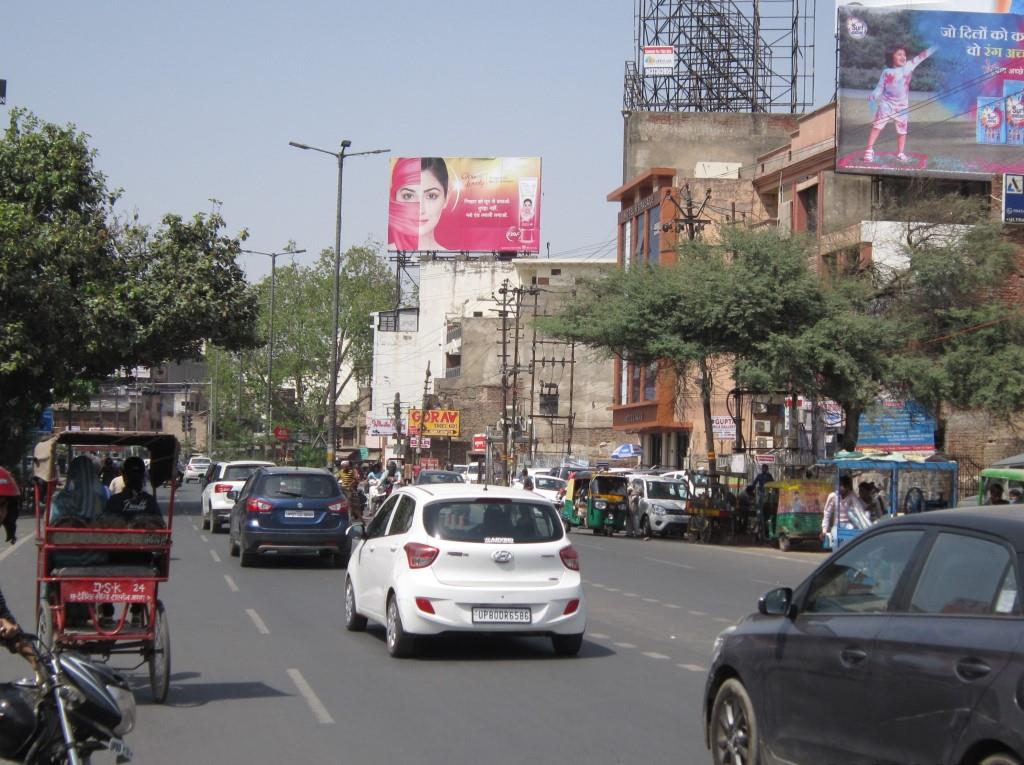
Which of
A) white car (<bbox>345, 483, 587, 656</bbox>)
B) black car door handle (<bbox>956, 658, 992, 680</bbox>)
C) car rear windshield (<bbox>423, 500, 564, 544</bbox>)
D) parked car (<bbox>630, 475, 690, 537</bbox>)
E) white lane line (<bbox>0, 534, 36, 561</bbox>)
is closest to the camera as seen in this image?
black car door handle (<bbox>956, 658, 992, 680</bbox>)

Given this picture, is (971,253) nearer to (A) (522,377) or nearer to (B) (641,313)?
(B) (641,313)

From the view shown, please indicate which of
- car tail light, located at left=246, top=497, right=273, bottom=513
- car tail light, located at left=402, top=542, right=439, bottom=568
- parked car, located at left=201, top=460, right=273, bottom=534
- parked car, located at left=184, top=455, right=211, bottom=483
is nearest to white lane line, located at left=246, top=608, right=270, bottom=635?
car tail light, located at left=402, top=542, right=439, bottom=568

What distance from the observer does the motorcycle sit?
494 cm

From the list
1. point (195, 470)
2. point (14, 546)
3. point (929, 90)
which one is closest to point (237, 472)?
point (14, 546)

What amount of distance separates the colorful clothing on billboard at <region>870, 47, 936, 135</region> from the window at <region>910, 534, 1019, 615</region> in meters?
41.7

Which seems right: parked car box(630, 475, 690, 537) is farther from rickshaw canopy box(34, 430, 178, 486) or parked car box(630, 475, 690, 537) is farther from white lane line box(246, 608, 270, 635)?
rickshaw canopy box(34, 430, 178, 486)

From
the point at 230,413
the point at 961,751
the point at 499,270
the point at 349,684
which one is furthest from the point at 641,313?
the point at 230,413

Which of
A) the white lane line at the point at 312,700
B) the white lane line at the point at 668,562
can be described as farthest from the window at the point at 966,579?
the white lane line at the point at 668,562

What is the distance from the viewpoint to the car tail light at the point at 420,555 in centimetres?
1240

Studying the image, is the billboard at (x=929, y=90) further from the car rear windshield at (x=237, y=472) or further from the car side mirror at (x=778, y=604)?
the car side mirror at (x=778, y=604)

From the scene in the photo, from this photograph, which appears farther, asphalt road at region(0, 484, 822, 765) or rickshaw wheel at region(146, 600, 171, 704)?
rickshaw wheel at region(146, 600, 171, 704)

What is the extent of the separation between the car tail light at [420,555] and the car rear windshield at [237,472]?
20.5m

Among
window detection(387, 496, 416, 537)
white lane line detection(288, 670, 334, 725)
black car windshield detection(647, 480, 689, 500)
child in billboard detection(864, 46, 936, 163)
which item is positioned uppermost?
child in billboard detection(864, 46, 936, 163)

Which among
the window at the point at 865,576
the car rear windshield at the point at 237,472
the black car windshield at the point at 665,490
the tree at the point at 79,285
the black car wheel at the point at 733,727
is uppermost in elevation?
the tree at the point at 79,285
